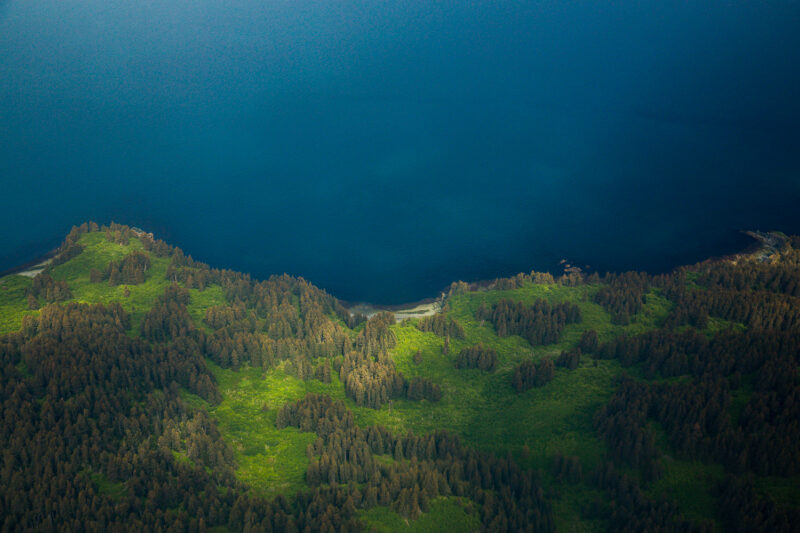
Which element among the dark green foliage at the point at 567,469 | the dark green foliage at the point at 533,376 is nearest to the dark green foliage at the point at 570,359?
the dark green foliage at the point at 533,376

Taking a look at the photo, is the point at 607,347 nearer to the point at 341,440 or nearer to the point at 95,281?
the point at 341,440

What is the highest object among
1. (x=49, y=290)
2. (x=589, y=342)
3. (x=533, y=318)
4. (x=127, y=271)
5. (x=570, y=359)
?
(x=127, y=271)

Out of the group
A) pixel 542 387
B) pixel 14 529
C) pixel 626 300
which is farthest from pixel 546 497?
pixel 14 529

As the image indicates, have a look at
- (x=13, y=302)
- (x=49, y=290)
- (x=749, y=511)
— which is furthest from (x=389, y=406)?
(x=13, y=302)

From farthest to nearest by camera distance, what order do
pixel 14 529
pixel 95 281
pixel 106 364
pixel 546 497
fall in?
pixel 95 281 < pixel 106 364 < pixel 546 497 < pixel 14 529

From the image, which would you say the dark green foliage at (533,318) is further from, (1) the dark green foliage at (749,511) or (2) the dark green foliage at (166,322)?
(2) the dark green foliage at (166,322)

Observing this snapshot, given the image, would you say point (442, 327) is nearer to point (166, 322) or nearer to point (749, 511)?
point (166, 322)
